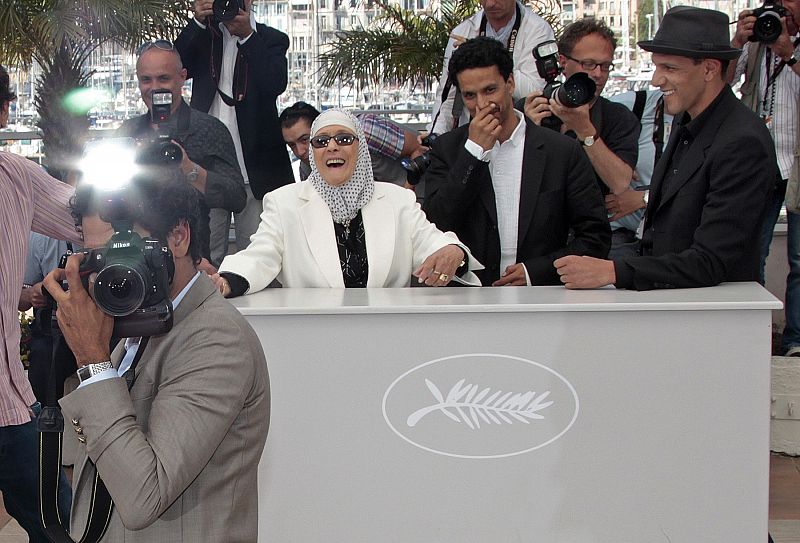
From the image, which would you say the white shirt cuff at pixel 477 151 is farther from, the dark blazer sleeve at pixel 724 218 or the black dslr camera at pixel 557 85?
the dark blazer sleeve at pixel 724 218

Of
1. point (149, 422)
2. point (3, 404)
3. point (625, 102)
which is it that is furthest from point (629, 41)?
point (149, 422)

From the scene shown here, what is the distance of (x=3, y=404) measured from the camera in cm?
252

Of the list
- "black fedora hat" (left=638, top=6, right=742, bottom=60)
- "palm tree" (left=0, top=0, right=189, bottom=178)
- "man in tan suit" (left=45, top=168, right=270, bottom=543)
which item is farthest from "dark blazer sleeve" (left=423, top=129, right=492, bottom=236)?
"palm tree" (left=0, top=0, right=189, bottom=178)

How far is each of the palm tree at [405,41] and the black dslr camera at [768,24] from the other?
3174 mm

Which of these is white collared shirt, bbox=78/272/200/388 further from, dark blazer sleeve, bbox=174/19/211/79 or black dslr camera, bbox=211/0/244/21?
dark blazer sleeve, bbox=174/19/211/79

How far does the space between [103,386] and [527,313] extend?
4.57 ft

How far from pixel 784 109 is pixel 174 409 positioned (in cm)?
387

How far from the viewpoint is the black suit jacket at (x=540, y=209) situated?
12.1ft

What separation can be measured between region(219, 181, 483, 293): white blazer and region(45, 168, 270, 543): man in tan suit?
1516 mm

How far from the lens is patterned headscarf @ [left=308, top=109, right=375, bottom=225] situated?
3.47 metres

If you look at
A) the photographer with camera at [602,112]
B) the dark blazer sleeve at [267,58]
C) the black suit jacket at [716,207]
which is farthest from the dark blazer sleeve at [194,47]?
the black suit jacket at [716,207]

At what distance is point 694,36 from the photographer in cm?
326

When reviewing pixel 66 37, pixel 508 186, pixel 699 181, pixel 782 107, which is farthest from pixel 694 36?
pixel 66 37

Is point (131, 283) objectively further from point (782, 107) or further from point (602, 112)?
point (782, 107)
